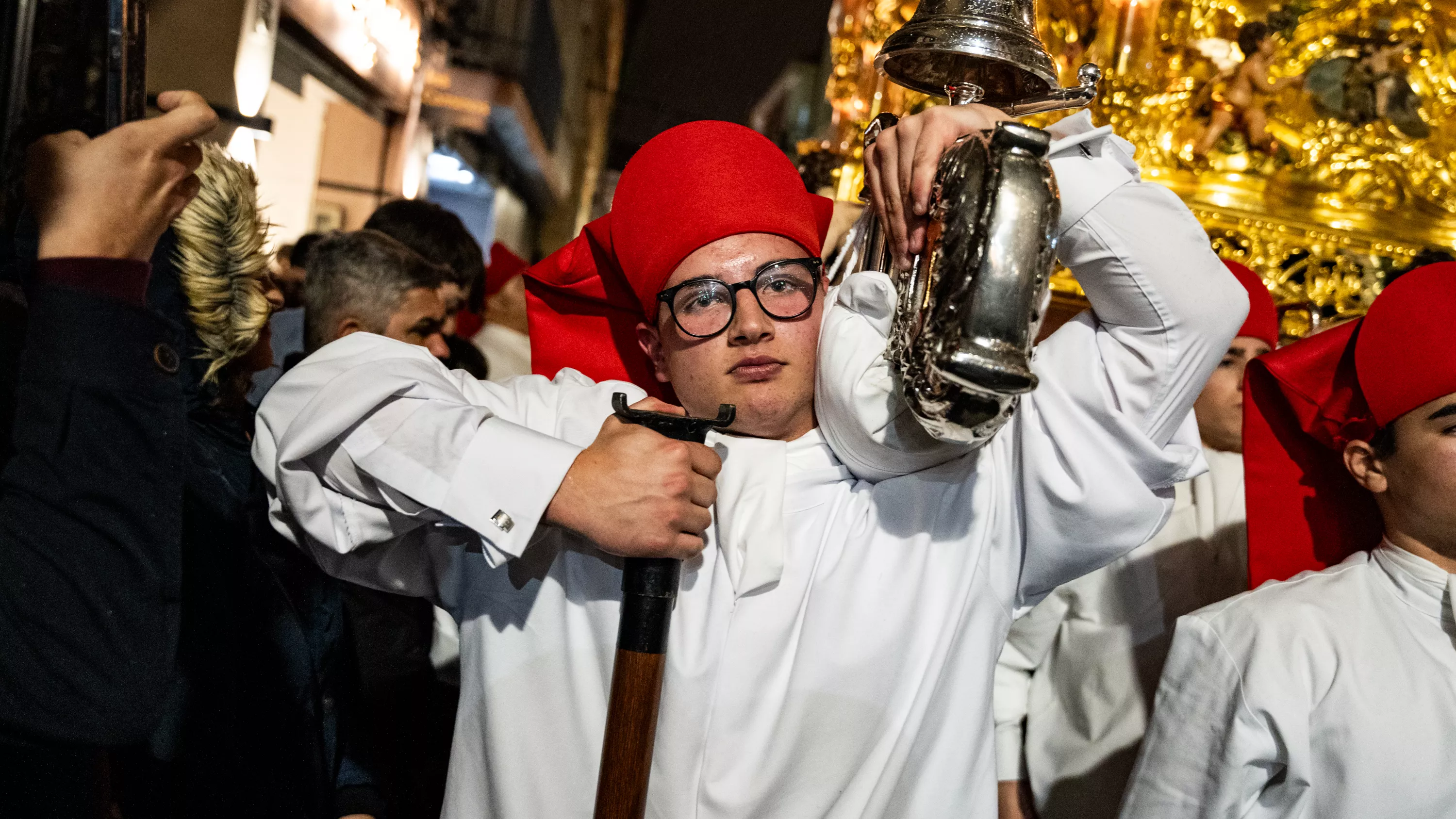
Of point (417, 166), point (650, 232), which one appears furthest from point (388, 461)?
point (417, 166)

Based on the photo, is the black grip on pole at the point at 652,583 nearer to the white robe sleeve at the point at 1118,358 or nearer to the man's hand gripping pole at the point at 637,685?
the man's hand gripping pole at the point at 637,685

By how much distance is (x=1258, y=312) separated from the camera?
120 inches

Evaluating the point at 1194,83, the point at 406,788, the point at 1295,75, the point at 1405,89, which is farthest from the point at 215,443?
the point at 1405,89

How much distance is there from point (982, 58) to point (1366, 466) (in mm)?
1239

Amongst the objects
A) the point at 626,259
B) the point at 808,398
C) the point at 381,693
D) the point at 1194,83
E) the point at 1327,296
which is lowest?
the point at 381,693

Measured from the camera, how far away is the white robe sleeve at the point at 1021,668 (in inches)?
102

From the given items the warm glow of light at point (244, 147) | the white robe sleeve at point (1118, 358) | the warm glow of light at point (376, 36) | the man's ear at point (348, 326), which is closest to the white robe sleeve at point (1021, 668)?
the white robe sleeve at point (1118, 358)

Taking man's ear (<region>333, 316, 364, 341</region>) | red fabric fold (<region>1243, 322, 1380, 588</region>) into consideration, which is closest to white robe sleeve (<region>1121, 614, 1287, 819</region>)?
red fabric fold (<region>1243, 322, 1380, 588</region>)

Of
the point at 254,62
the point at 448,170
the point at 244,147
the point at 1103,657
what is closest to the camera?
the point at 1103,657

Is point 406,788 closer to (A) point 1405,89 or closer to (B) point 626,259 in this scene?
(B) point 626,259

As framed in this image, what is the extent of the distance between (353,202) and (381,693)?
5888mm

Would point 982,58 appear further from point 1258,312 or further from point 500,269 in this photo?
point 500,269

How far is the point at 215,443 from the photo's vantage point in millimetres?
1888

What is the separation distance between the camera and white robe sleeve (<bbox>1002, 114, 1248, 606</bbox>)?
1.48 meters
